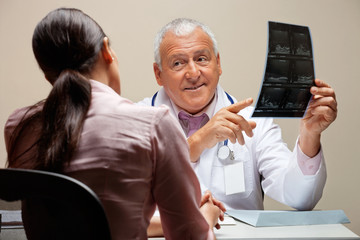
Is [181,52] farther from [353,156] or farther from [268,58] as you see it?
[353,156]

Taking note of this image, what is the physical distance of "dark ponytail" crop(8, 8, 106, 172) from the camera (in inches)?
33.4

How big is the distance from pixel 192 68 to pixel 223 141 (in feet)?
1.32

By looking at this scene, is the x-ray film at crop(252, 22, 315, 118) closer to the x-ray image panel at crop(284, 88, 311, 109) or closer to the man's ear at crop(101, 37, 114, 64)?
the x-ray image panel at crop(284, 88, 311, 109)

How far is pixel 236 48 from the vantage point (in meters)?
2.95

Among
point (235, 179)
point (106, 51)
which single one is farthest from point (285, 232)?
point (106, 51)

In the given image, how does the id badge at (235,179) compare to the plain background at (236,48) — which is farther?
the plain background at (236,48)

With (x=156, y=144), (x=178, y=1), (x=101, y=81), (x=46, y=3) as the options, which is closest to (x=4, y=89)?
(x=46, y=3)

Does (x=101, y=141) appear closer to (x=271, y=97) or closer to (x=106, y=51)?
(x=106, y=51)

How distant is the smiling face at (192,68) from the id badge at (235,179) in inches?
15.7

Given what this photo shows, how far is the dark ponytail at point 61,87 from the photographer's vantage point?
2.78 ft

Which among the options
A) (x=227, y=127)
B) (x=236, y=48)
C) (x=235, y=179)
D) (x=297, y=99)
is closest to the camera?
(x=297, y=99)

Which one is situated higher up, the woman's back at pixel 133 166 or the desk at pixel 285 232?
the woman's back at pixel 133 166

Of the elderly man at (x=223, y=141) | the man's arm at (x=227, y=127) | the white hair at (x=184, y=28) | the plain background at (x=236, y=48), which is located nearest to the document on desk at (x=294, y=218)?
the elderly man at (x=223, y=141)

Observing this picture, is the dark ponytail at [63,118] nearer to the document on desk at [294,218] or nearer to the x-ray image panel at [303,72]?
the x-ray image panel at [303,72]
